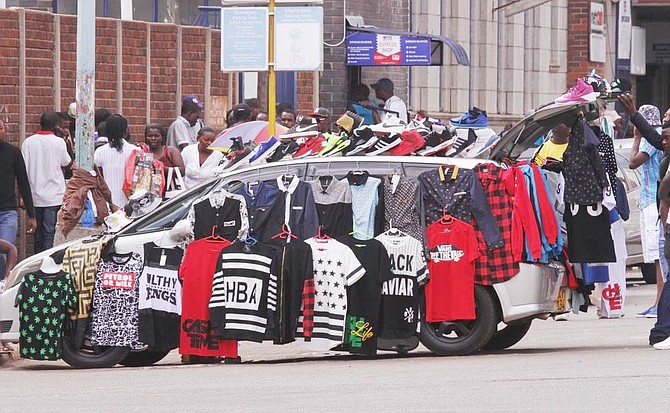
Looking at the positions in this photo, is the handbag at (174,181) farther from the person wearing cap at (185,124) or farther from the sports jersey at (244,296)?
the sports jersey at (244,296)

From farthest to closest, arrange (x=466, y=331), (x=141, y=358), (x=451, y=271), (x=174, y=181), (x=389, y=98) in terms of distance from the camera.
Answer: (x=389, y=98) < (x=174, y=181) < (x=141, y=358) < (x=466, y=331) < (x=451, y=271)

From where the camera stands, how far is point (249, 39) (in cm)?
1661

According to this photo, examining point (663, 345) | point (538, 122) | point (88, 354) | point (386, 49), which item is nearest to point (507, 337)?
point (663, 345)

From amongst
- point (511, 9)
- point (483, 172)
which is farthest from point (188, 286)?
point (511, 9)

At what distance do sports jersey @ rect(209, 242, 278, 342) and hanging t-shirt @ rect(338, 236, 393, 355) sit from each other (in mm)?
572

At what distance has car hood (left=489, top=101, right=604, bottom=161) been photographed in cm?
1323

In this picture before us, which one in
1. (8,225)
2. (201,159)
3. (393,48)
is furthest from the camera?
(393,48)

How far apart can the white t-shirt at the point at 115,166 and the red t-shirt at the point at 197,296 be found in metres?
4.02

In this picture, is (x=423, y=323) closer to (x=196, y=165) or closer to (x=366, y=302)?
(x=366, y=302)

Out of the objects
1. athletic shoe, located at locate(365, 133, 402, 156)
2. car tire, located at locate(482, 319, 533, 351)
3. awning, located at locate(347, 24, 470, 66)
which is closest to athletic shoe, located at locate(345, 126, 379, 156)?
athletic shoe, located at locate(365, 133, 402, 156)

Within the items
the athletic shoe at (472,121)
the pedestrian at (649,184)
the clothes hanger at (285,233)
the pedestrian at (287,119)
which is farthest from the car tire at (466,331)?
the pedestrian at (287,119)

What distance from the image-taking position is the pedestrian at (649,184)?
616 inches

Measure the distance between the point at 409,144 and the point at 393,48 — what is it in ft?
38.0

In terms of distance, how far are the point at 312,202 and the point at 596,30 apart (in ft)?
74.0
